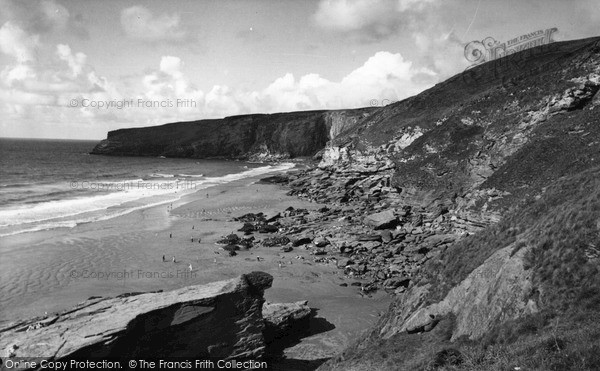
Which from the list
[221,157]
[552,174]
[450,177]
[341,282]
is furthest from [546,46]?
[221,157]

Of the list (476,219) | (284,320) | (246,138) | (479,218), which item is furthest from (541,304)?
(246,138)

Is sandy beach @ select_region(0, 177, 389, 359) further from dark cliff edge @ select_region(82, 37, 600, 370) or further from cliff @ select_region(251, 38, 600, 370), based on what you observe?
cliff @ select_region(251, 38, 600, 370)

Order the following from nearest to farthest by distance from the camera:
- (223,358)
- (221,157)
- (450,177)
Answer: (223,358) < (450,177) < (221,157)

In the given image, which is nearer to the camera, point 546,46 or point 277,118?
point 546,46

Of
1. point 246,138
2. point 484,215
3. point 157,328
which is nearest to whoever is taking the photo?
point 157,328

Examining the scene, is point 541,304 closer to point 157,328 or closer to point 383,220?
point 157,328

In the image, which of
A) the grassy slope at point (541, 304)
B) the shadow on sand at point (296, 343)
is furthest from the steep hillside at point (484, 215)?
the shadow on sand at point (296, 343)

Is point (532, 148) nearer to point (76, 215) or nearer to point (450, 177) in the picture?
point (450, 177)
